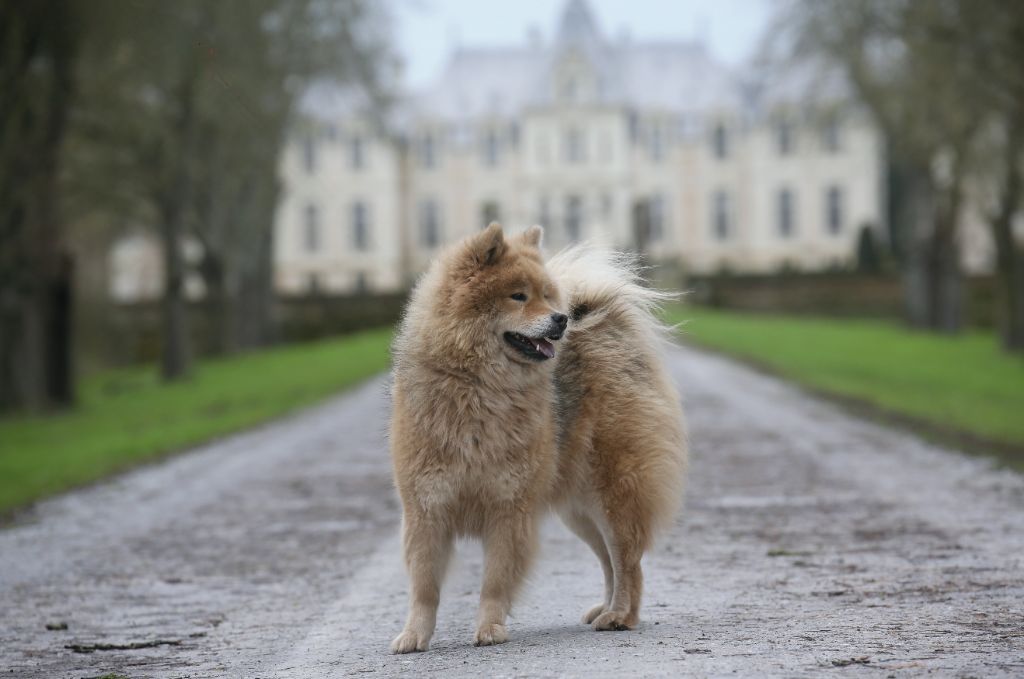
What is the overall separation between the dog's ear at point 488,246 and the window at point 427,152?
93.5 meters

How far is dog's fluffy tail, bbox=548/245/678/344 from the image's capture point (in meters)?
7.75

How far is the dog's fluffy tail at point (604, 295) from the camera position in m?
7.75

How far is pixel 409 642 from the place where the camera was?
6801mm

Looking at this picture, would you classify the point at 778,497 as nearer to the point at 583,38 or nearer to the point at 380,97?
the point at 380,97

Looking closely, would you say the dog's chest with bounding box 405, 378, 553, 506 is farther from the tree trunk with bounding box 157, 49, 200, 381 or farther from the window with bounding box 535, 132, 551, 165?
the window with bounding box 535, 132, 551, 165

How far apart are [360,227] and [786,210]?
2677 cm

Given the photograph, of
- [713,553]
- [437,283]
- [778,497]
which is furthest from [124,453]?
[437,283]

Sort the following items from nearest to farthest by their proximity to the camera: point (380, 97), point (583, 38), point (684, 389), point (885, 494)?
point (885, 494), point (684, 389), point (380, 97), point (583, 38)

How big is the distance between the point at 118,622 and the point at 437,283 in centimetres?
251

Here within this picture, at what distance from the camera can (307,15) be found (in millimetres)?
37688

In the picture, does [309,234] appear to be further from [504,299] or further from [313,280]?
[504,299]

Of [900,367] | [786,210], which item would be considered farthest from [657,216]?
[900,367]

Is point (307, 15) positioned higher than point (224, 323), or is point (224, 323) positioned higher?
point (307, 15)

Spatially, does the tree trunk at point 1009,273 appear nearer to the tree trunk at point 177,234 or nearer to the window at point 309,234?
the tree trunk at point 177,234
